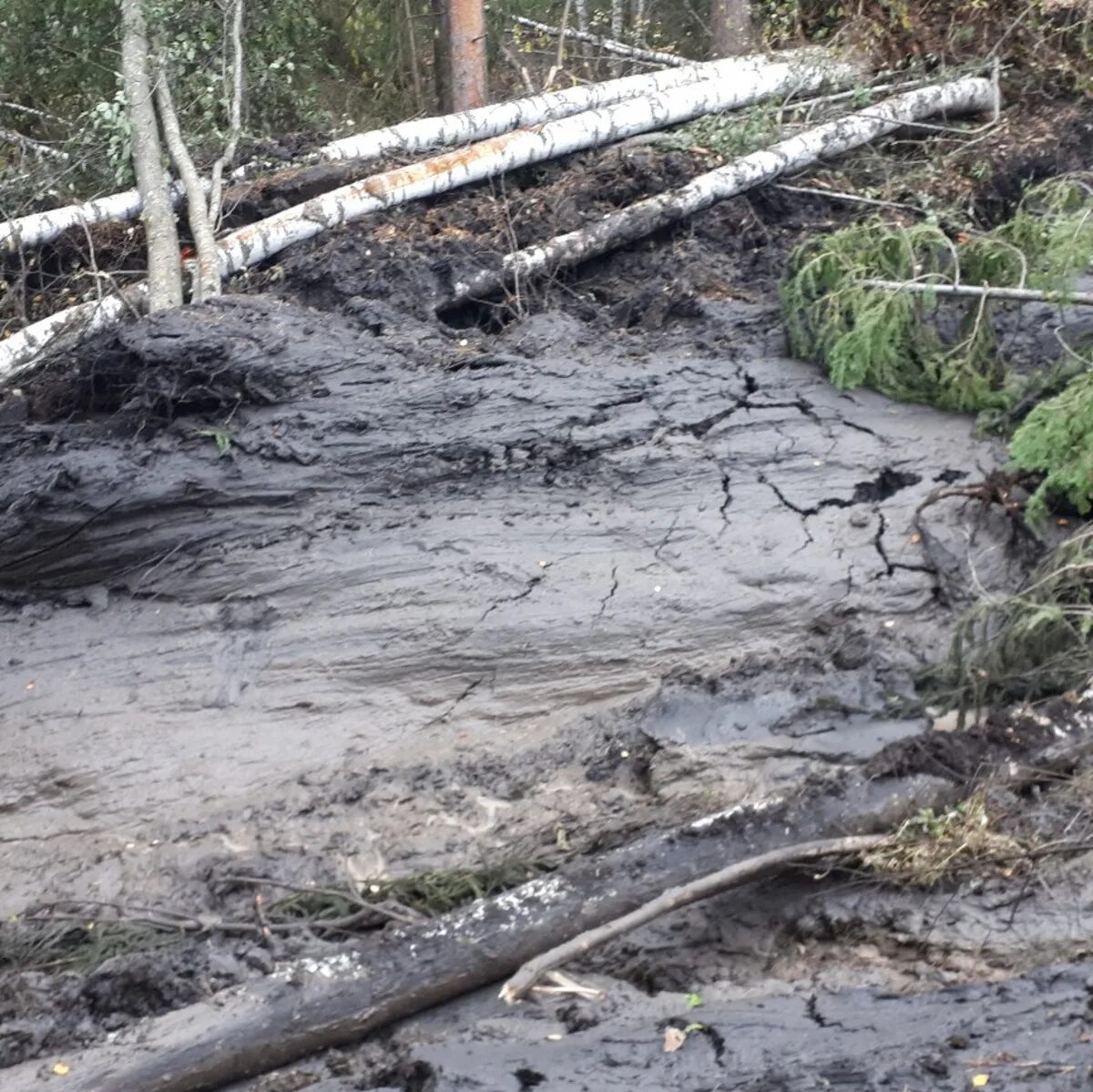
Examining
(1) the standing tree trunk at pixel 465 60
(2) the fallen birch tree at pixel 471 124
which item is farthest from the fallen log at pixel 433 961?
(1) the standing tree trunk at pixel 465 60

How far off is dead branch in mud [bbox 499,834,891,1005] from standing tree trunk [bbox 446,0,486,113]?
21.7 feet

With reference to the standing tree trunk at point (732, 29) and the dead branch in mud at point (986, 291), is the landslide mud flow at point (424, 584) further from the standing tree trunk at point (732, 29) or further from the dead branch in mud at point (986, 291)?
the standing tree trunk at point (732, 29)

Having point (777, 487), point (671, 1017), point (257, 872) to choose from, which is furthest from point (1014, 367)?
point (257, 872)

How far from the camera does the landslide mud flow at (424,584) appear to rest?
5.23 metres

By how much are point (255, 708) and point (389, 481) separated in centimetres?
133

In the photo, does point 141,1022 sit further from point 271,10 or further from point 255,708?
point 271,10

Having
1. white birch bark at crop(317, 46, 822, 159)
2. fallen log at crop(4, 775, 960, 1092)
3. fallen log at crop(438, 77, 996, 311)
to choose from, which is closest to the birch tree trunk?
white birch bark at crop(317, 46, 822, 159)

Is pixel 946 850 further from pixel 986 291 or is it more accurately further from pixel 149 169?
pixel 149 169

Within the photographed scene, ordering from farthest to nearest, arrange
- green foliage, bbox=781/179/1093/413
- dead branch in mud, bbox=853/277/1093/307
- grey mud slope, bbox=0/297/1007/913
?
green foliage, bbox=781/179/1093/413 < dead branch in mud, bbox=853/277/1093/307 < grey mud slope, bbox=0/297/1007/913

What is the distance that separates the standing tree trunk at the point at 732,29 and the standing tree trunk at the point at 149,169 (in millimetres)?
4270

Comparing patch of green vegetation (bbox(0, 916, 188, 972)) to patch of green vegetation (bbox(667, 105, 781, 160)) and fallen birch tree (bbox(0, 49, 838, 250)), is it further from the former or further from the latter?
patch of green vegetation (bbox(667, 105, 781, 160))

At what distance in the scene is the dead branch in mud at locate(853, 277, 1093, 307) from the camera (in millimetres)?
6301

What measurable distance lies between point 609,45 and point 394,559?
5844mm

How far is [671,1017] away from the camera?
4133mm
